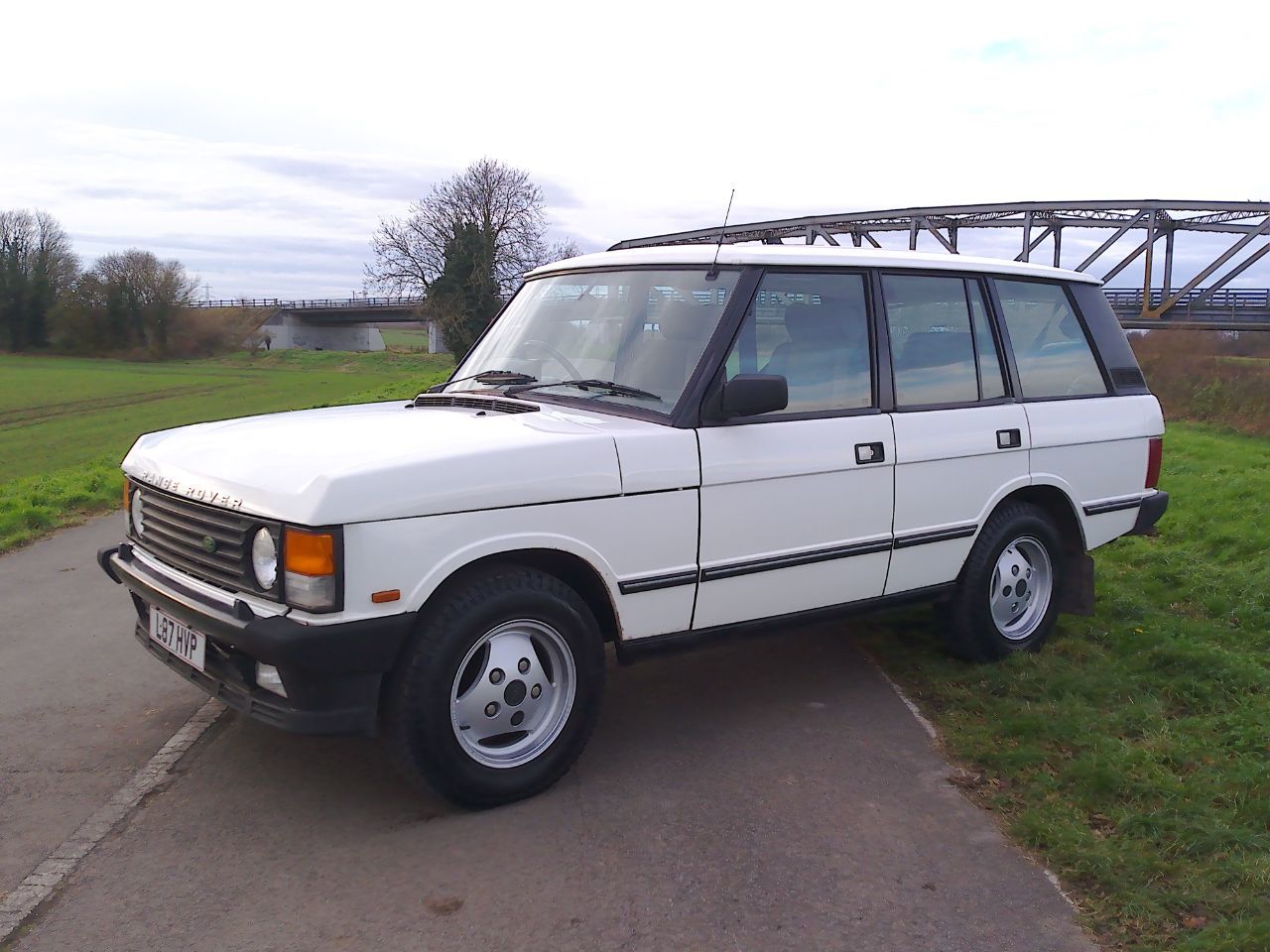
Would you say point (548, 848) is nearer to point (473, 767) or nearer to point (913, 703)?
point (473, 767)

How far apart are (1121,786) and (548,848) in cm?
214

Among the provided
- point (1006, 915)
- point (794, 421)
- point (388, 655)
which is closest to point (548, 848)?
point (388, 655)

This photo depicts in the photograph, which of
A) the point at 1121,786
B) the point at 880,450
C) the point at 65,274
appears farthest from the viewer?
the point at 65,274

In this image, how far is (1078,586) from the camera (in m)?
5.92

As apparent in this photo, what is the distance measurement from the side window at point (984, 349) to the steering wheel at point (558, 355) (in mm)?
2055

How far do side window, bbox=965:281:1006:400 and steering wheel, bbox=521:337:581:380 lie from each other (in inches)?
80.9

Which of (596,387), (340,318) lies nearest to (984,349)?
(596,387)

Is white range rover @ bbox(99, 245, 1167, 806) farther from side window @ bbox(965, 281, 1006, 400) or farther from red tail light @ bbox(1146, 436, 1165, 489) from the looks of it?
red tail light @ bbox(1146, 436, 1165, 489)

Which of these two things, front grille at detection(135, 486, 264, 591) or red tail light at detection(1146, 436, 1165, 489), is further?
red tail light at detection(1146, 436, 1165, 489)

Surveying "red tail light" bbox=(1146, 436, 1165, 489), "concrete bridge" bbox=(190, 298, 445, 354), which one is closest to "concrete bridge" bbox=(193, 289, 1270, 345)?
"concrete bridge" bbox=(190, 298, 445, 354)

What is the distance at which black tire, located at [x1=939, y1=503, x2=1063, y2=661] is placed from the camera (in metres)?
5.36

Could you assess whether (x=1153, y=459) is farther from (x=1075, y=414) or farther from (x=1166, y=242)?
(x=1166, y=242)

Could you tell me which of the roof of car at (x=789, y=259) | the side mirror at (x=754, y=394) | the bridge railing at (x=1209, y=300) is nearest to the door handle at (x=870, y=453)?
the side mirror at (x=754, y=394)

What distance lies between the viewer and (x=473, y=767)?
3.78m
